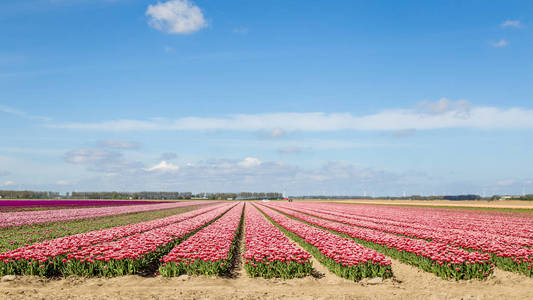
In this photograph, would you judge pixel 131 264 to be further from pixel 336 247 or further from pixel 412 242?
pixel 412 242

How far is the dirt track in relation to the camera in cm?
1068

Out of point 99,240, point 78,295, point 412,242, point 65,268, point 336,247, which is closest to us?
point 78,295

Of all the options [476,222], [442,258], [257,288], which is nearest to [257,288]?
[257,288]

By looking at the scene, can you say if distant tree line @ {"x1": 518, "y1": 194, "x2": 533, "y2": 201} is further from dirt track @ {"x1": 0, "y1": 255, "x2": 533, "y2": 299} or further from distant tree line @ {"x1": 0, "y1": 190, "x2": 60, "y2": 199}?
distant tree line @ {"x1": 0, "y1": 190, "x2": 60, "y2": 199}

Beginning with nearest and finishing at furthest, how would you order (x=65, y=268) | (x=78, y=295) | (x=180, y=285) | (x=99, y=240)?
1. (x=78, y=295)
2. (x=180, y=285)
3. (x=65, y=268)
4. (x=99, y=240)

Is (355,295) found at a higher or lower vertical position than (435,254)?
A: lower

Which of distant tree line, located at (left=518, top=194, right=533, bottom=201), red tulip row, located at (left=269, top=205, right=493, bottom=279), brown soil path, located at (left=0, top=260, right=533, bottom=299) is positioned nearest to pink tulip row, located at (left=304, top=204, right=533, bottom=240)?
red tulip row, located at (left=269, top=205, right=493, bottom=279)

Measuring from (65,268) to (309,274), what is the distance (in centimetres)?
856

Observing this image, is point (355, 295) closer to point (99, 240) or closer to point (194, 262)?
point (194, 262)

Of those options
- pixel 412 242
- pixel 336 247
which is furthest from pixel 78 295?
pixel 412 242

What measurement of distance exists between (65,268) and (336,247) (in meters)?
10.2

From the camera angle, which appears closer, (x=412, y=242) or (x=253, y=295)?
(x=253, y=295)

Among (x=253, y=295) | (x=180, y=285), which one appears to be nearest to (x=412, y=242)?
(x=253, y=295)

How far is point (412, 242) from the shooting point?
16109 millimetres
